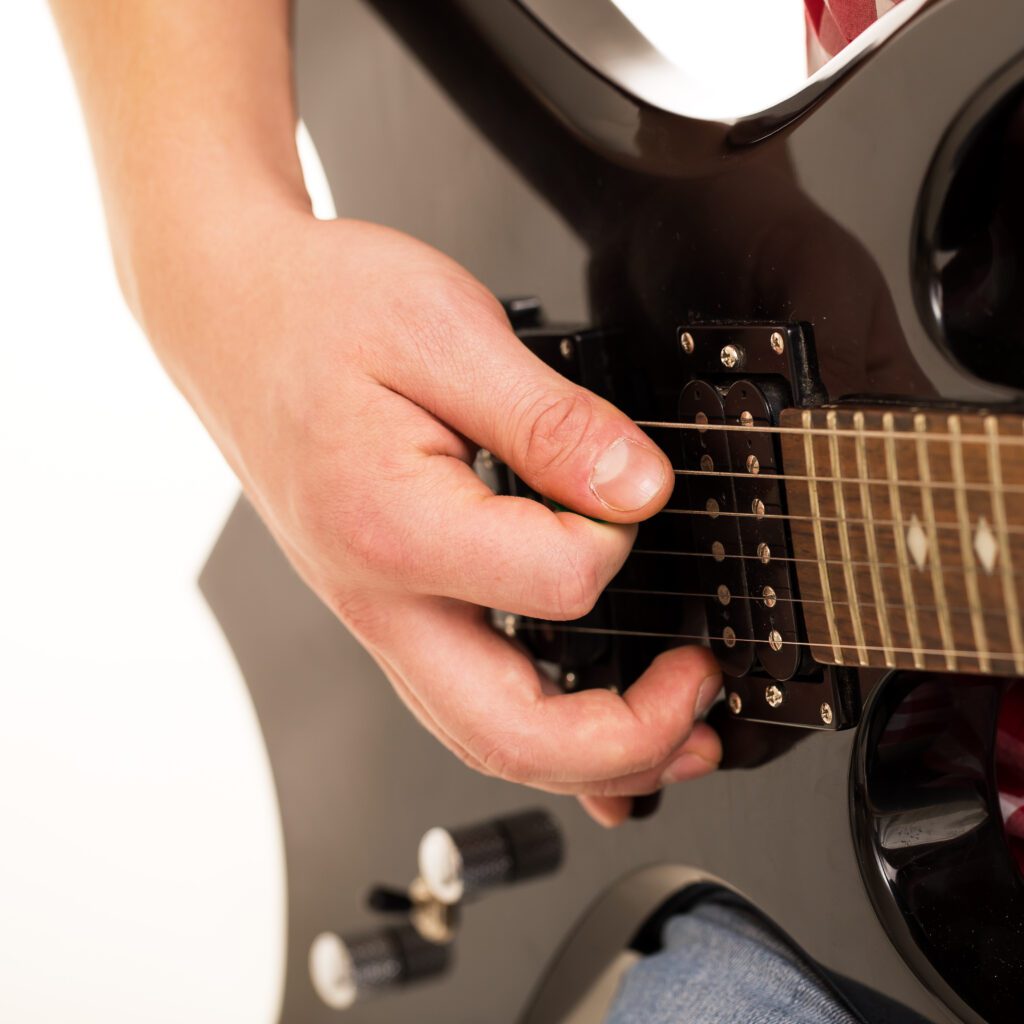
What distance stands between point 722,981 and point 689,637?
0.19 meters

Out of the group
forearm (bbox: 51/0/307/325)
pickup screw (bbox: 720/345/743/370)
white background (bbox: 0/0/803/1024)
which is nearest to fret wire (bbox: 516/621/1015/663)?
pickup screw (bbox: 720/345/743/370)

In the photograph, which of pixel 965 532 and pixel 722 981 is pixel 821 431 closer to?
pixel 965 532

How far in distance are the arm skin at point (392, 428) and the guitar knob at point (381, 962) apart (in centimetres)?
26

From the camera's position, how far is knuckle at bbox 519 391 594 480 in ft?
1.77

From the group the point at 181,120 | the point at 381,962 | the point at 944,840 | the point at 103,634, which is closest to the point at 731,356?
the point at 944,840

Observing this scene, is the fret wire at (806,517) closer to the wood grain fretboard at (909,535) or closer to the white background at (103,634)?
the wood grain fretboard at (909,535)

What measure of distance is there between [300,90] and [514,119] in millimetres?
299

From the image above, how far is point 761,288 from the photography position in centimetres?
57

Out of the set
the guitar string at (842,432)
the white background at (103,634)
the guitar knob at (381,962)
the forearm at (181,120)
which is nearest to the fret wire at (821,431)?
the guitar string at (842,432)

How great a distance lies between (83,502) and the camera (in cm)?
157

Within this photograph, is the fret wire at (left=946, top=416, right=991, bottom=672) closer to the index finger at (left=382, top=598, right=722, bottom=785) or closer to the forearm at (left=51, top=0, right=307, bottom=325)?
the index finger at (left=382, top=598, right=722, bottom=785)

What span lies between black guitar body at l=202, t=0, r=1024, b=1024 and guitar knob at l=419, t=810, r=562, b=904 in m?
0.01

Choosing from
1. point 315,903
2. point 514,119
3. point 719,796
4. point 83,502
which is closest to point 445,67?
point 514,119

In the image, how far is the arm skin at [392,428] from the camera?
0.55 metres
